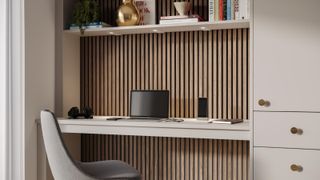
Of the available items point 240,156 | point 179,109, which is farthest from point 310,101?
point 179,109

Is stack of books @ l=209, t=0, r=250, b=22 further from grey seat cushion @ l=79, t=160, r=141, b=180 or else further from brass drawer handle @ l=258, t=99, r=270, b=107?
grey seat cushion @ l=79, t=160, r=141, b=180

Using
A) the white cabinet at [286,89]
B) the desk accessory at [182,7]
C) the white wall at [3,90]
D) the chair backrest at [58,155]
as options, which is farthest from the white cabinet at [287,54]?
the white wall at [3,90]

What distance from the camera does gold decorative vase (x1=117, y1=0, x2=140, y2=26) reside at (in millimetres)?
3395

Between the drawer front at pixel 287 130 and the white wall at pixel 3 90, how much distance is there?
170 centimetres

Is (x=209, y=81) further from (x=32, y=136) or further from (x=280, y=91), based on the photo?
(x=32, y=136)

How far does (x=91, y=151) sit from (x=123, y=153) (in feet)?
0.96

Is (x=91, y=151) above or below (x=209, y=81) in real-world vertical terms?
below

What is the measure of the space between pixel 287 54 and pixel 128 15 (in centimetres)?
126

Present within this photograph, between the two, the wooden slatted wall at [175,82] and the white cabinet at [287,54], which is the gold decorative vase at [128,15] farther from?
the white cabinet at [287,54]

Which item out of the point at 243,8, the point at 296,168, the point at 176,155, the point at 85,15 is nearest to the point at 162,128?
the point at 176,155

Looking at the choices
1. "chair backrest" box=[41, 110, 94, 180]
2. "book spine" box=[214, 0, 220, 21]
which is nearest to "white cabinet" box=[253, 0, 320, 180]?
"book spine" box=[214, 0, 220, 21]

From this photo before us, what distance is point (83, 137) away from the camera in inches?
150

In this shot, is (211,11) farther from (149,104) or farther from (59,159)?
(59,159)

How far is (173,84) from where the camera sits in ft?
11.6
